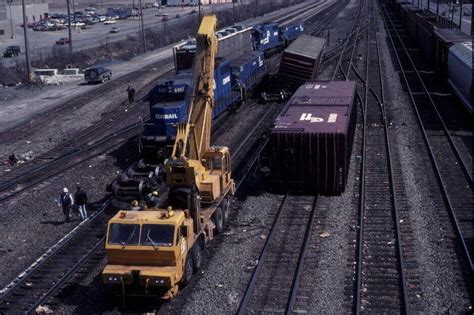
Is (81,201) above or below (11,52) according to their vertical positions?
below

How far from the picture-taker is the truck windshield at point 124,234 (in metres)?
15.5

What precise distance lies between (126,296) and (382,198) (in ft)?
36.2

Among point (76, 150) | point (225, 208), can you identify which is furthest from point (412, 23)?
point (225, 208)

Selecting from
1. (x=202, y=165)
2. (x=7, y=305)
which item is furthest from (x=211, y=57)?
(x=7, y=305)

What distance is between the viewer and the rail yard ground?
16.1 m

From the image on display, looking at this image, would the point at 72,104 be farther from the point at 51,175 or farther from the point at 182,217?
the point at 182,217

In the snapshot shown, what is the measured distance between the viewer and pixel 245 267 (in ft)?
58.5

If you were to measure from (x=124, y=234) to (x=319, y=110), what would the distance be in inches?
497

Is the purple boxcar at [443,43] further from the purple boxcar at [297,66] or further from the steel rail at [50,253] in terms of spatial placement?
the steel rail at [50,253]

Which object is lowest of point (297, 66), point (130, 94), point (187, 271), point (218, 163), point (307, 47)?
point (187, 271)

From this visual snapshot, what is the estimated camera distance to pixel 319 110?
85.0ft

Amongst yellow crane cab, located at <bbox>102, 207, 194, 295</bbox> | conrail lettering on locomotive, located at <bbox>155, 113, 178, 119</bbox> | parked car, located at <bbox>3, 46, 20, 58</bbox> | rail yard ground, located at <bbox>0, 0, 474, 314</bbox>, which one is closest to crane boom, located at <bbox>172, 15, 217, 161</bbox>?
rail yard ground, located at <bbox>0, 0, 474, 314</bbox>

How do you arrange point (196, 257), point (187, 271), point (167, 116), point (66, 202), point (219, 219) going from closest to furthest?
1. point (187, 271)
2. point (196, 257)
3. point (219, 219)
4. point (66, 202)
5. point (167, 116)

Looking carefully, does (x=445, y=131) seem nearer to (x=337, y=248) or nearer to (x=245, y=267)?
(x=337, y=248)
